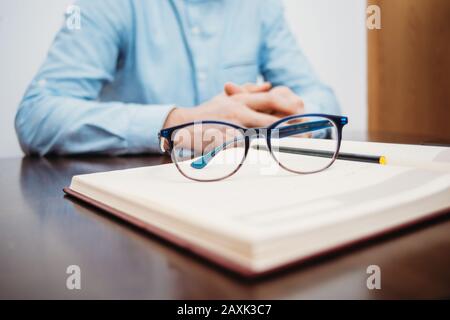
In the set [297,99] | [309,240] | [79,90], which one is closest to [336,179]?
[309,240]

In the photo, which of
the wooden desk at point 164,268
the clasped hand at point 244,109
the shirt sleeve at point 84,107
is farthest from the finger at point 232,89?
the wooden desk at point 164,268

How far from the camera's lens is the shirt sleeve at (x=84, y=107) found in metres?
0.74

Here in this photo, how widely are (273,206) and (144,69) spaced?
2.98 ft

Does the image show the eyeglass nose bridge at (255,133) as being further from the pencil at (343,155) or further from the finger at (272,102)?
the finger at (272,102)

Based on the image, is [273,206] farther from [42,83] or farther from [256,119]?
[42,83]

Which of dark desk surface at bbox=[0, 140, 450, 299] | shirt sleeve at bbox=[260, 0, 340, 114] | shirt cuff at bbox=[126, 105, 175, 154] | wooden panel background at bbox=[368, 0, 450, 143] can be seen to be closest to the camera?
dark desk surface at bbox=[0, 140, 450, 299]

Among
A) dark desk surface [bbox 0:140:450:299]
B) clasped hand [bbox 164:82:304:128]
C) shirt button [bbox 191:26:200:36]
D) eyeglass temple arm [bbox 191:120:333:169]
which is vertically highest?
shirt button [bbox 191:26:200:36]

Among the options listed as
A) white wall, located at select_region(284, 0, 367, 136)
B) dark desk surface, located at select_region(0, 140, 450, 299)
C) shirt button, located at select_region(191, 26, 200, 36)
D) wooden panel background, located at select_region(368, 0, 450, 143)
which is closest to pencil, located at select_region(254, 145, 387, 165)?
dark desk surface, located at select_region(0, 140, 450, 299)

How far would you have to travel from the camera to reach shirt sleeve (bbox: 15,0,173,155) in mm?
738

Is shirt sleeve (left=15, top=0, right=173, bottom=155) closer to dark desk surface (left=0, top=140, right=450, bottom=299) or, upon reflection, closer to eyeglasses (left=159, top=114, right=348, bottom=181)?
eyeglasses (left=159, top=114, right=348, bottom=181)

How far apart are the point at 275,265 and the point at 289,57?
1.15 metres

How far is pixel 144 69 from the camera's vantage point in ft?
3.50

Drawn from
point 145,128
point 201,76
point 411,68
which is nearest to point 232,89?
point 145,128

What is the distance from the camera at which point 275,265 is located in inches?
7.3
